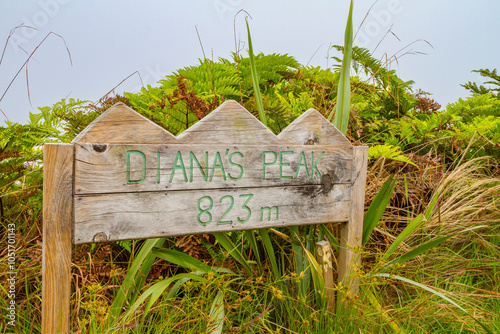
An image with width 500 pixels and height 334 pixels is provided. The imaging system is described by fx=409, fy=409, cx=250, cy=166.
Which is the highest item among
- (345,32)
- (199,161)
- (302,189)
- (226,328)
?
(345,32)

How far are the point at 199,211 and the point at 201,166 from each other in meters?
0.18

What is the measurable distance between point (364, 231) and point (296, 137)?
2.33ft

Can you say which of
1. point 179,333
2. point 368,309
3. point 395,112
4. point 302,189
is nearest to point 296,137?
point 302,189

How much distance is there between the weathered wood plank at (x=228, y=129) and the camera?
1.65 m

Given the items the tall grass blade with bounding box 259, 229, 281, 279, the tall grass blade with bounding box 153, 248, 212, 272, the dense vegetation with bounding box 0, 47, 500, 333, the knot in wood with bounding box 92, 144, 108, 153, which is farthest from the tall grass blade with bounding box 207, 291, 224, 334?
the knot in wood with bounding box 92, 144, 108, 153

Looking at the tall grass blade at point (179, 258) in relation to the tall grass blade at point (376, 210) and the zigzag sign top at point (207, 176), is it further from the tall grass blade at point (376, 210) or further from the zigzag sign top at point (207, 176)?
the tall grass blade at point (376, 210)

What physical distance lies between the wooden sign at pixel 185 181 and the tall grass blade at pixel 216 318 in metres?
0.33

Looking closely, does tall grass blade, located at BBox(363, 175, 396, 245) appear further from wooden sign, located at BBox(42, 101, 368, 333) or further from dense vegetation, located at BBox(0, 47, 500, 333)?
wooden sign, located at BBox(42, 101, 368, 333)

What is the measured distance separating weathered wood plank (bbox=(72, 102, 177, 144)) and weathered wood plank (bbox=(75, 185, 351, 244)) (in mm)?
205

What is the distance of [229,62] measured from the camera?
366cm

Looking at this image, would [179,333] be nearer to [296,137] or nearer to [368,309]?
[368,309]

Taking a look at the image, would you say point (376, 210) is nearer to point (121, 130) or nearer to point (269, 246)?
point (269, 246)

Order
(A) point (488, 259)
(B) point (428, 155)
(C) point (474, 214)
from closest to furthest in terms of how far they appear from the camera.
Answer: (A) point (488, 259) < (C) point (474, 214) < (B) point (428, 155)

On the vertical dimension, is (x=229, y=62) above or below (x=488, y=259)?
above
